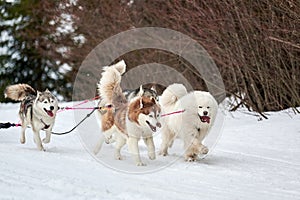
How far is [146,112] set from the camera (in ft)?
19.0

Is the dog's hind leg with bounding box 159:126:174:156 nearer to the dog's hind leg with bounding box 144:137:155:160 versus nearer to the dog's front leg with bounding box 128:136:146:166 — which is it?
the dog's hind leg with bounding box 144:137:155:160

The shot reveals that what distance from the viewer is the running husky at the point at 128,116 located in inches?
228

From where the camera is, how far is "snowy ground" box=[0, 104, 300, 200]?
13.8ft

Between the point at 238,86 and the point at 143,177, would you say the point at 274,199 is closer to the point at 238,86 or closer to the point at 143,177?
the point at 143,177

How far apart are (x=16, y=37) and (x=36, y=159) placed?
21.2 metres

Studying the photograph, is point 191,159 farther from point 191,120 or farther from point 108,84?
point 108,84

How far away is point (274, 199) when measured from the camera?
15.0ft

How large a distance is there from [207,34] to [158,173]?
6.74 metres

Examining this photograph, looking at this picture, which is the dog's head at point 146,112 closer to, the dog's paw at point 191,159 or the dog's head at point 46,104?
the dog's paw at point 191,159

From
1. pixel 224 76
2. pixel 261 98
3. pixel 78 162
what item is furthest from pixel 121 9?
pixel 78 162

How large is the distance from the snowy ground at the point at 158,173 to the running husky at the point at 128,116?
264mm

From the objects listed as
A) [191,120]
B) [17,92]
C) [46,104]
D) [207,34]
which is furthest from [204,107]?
[207,34]

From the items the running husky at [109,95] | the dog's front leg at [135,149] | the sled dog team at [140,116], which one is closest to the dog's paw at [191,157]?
the sled dog team at [140,116]

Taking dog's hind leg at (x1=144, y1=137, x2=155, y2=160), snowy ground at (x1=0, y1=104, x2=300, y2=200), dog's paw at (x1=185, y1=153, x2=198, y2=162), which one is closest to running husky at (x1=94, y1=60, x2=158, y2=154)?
snowy ground at (x1=0, y1=104, x2=300, y2=200)
